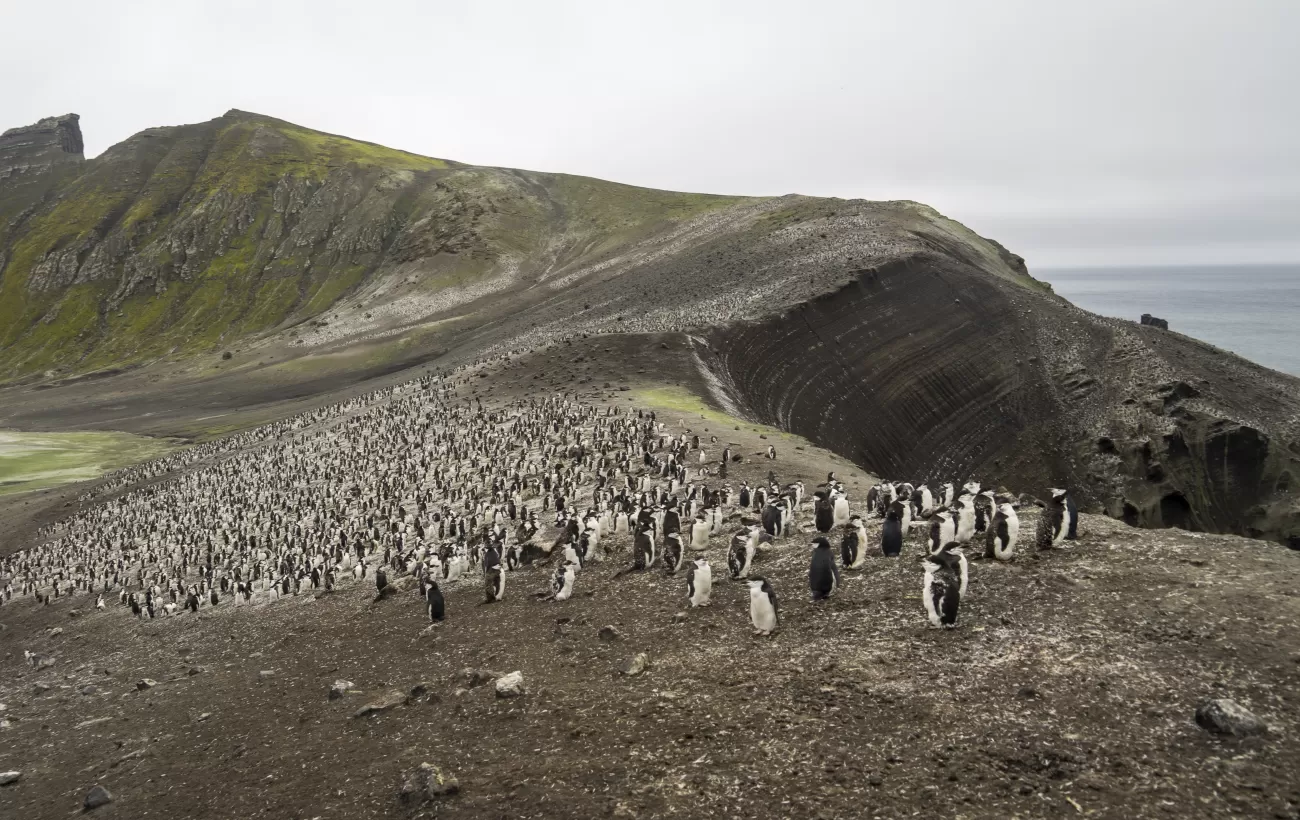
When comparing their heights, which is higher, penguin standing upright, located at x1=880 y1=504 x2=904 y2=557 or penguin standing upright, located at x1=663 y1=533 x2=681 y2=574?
penguin standing upright, located at x1=880 y1=504 x2=904 y2=557

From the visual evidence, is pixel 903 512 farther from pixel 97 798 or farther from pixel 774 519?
pixel 97 798

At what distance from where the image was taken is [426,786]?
10.8 metres

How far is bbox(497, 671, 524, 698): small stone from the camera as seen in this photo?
43.2ft

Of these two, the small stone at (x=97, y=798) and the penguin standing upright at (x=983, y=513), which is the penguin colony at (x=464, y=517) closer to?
the penguin standing upright at (x=983, y=513)

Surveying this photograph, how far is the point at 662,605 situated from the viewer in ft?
51.2

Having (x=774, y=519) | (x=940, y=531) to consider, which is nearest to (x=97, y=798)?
(x=774, y=519)

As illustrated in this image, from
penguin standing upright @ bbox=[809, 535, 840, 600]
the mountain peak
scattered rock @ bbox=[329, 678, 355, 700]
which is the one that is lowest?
scattered rock @ bbox=[329, 678, 355, 700]

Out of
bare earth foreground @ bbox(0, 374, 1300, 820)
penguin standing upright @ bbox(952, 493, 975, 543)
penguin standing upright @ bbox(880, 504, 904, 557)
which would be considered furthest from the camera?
penguin standing upright @ bbox(952, 493, 975, 543)

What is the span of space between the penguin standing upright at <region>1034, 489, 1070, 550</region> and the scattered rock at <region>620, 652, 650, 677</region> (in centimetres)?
762

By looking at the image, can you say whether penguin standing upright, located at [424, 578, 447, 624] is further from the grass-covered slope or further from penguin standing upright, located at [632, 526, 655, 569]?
the grass-covered slope

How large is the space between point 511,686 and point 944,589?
23.7 feet

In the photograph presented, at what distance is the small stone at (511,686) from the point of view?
13156 mm

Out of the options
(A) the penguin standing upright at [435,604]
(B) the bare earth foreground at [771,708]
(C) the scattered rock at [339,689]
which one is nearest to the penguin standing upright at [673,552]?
(B) the bare earth foreground at [771,708]

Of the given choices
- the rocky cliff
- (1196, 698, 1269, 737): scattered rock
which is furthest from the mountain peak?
(1196, 698, 1269, 737): scattered rock
